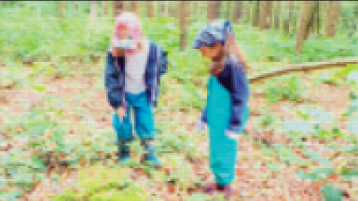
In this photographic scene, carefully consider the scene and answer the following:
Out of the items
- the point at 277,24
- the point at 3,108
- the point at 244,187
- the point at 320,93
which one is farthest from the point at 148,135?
the point at 277,24

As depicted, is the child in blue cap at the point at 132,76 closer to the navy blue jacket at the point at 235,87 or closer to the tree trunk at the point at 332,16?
the navy blue jacket at the point at 235,87

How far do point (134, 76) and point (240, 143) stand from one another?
2188 mm

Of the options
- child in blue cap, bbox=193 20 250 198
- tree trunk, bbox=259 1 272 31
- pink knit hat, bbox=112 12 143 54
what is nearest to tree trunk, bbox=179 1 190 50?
pink knit hat, bbox=112 12 143 54

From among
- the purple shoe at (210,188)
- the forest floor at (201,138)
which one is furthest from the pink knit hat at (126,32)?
the purple shoe at (210,188)

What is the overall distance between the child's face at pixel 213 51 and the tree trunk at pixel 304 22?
6.57 m

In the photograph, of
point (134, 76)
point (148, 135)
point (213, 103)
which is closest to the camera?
point (213, 103)

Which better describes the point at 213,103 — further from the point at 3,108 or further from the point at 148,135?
the point at 3,108

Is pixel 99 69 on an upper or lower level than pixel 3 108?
upper

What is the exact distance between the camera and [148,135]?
3.13 meters

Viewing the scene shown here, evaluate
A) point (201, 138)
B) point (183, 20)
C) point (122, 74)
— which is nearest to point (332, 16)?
point (183, 20)

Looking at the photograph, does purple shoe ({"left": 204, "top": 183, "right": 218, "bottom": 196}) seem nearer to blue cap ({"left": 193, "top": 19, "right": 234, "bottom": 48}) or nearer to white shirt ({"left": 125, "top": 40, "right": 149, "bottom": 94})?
white shirt ({"left": 125, "top": 40, "right": 149, "bottom": 94})

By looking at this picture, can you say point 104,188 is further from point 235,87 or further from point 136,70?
point 235,87

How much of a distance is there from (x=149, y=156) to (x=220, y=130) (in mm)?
1042

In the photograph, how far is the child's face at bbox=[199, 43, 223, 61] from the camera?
2.31 meters
